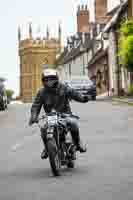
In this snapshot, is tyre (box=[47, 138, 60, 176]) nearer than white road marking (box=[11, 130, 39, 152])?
Yes

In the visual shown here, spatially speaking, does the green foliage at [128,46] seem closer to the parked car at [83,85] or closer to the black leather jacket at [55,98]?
the parked car at [83,85]

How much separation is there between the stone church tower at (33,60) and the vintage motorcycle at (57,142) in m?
167

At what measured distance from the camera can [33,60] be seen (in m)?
182

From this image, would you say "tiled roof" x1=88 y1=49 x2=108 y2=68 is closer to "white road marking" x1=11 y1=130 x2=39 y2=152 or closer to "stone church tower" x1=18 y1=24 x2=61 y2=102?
"white road marking" x1=11 y1=130 x2=39 y2=152

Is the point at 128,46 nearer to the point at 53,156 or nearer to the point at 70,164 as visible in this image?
the point at 70,164

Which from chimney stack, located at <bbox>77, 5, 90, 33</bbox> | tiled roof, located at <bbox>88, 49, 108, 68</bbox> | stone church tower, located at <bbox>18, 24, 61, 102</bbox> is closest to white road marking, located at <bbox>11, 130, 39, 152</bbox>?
tiled roof, located at <bbox>88, 49, 108, 68</bbox>

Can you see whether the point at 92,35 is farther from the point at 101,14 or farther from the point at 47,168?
the point at 47,168

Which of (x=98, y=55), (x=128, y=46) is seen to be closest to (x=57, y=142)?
(x=128, y=46)

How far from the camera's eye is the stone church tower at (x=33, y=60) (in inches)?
7151

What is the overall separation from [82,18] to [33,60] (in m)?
66.0

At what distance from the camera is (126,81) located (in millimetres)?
65688

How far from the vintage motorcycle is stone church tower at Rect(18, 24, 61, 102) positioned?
167m

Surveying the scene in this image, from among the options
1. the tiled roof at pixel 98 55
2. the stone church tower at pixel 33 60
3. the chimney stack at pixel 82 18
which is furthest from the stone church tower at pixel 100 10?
the stone church tower at pixel 33 60

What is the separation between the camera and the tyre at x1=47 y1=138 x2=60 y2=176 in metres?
11.3
